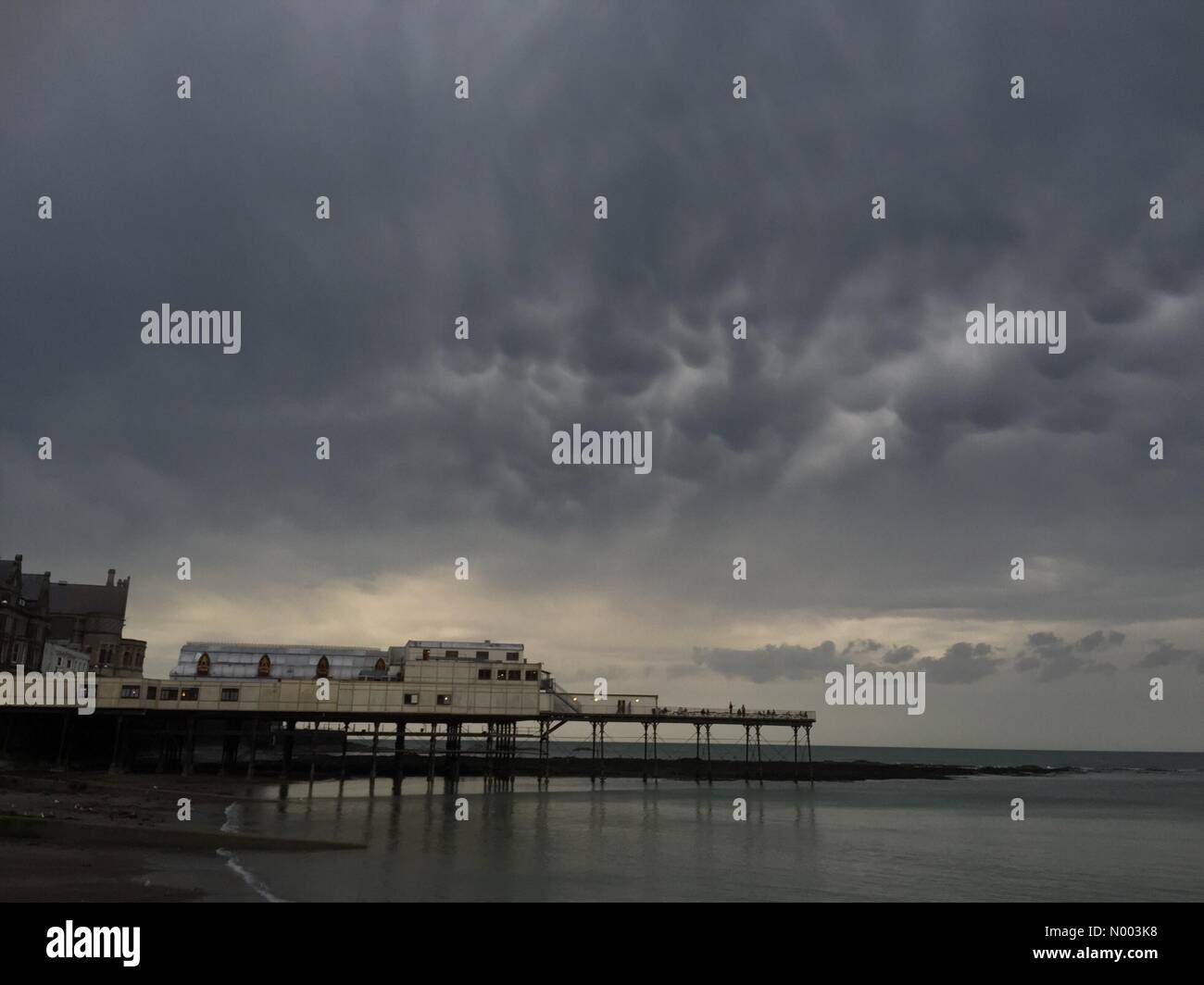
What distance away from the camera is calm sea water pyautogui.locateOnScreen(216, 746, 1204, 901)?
32.3 metres

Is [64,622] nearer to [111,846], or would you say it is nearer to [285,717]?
[285,717]

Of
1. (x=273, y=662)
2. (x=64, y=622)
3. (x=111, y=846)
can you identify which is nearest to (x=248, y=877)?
(x=111, y=846)

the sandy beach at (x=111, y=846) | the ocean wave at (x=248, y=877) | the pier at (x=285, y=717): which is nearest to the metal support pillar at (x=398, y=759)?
the pier at (x=285, y=717)

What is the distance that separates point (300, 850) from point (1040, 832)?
49.1 m

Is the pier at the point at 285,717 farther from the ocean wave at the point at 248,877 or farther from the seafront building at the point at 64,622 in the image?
the ocean wave at the point at 248,877

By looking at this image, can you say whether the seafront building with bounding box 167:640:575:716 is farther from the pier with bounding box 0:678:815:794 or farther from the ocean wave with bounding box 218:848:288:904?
the ocean wave with bounding box 218:848:288:904

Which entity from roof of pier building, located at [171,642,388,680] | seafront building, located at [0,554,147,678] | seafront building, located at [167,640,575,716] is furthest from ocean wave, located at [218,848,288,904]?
seafront building, located at [0,554,147,678]

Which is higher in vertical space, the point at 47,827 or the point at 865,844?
the point at 47,827

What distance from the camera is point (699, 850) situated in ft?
143
